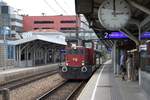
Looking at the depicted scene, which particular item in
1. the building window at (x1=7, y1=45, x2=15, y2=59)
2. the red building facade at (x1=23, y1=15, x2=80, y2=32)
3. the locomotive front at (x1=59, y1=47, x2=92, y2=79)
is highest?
the red building facade at (x1=23, y1=15, x2=80, y2=32)

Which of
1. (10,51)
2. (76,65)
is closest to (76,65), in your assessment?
(76,65)

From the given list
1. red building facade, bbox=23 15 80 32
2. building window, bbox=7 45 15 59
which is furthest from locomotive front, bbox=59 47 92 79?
red building facade, bbox=23 15 80 32

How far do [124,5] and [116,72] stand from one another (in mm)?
17297

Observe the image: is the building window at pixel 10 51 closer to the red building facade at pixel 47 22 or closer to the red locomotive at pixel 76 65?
the red locomotive at pixel 76 65

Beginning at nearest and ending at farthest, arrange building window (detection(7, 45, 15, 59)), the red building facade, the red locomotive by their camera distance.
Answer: the red locomotive
building window (detection(7, 45, 15, 59))
the red building facade

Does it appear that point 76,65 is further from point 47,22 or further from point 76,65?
point 47,22

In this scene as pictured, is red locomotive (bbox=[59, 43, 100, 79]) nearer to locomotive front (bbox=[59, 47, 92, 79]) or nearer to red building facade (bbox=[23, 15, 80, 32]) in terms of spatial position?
locomotive front (bbox=[59, 47, 92, 79])

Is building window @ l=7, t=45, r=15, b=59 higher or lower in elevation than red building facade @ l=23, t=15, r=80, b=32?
lower

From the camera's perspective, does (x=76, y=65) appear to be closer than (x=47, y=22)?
Yes

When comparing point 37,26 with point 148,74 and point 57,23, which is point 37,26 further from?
point 148,74

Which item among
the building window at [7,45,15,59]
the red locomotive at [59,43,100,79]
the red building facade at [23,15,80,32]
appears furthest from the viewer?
the red building facade at [23,15,80,32]

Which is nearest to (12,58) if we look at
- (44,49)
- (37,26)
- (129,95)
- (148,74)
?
(44,49)

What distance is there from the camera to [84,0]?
14.3 metres

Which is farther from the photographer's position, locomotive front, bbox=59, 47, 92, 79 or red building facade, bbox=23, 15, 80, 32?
red building facade, bbox=23, 15, 80, 32
